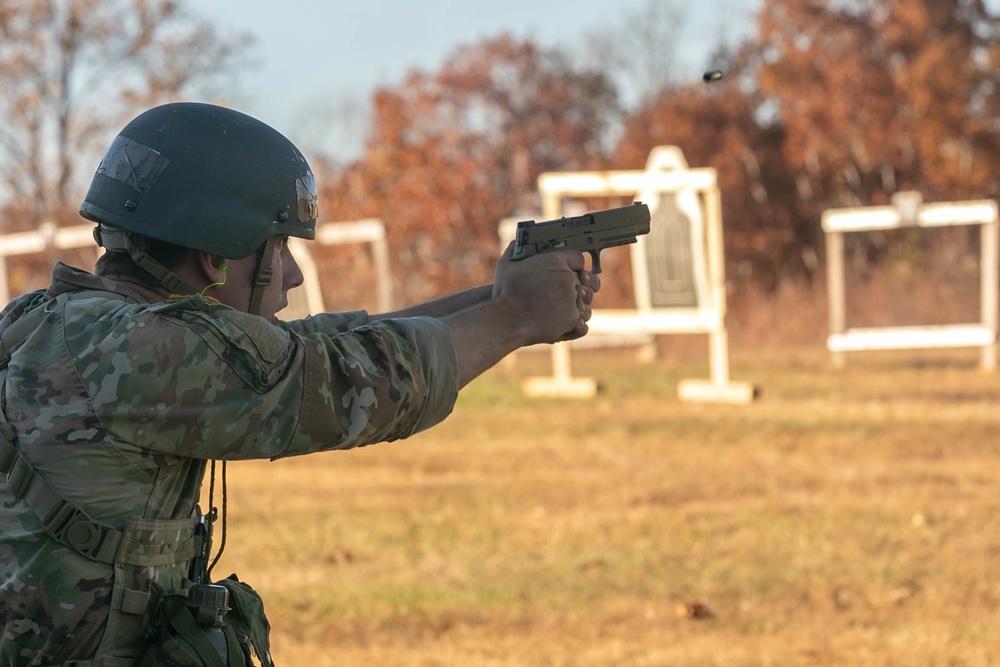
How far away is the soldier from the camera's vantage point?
2084mm

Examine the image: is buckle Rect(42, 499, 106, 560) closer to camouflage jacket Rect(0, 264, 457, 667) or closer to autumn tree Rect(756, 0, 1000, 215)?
camouflage jacket Rect(0, 264, 457, 667)

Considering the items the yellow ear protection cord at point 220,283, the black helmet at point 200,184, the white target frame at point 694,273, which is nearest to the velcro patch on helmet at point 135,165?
the black helmet at point 200,184

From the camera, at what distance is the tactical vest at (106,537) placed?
215 centimetres

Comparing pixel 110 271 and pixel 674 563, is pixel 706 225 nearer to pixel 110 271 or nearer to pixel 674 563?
pixel 674 563

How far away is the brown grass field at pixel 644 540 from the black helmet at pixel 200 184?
2796 millimetres

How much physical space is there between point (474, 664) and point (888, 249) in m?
18.3

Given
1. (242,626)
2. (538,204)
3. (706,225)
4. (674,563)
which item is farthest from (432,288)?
(242,626)

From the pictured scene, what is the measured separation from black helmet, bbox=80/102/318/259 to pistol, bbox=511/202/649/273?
1.31ft

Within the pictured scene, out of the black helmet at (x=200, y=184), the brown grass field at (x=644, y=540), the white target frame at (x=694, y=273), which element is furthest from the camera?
the white target frame at (x=694, y=273)

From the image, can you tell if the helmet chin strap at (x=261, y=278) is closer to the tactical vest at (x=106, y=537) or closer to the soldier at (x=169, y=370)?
the soldier at (x=169, y=370)

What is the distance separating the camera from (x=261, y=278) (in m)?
2.37

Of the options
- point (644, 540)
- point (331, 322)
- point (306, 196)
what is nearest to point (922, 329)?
point (644, 540)

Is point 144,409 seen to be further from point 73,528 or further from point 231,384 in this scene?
point 73,528

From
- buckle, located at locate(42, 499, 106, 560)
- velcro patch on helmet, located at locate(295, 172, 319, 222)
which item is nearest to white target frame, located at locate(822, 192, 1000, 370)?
velcro patch on helmet, located at locate(295, 172, 319, 222)
